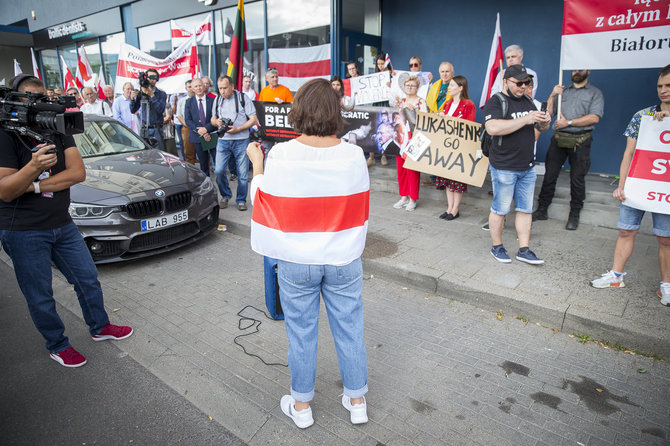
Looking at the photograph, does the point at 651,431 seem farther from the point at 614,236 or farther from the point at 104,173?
the point at 104,173

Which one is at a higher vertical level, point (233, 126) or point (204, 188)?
point (233, 126)

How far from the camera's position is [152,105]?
8.42m

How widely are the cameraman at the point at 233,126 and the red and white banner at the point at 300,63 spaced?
136 inches

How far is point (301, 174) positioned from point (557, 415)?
2234 millimetres

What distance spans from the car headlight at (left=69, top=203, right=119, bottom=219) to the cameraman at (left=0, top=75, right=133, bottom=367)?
1.61 meters

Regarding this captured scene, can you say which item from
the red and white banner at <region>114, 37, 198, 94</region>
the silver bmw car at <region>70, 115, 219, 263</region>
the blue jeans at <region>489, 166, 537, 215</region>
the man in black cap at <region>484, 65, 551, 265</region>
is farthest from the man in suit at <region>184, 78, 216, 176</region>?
the blue jeans at <region>489, 166, 537, 215</region>

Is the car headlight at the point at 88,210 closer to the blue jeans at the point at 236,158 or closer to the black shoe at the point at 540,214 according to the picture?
the blue jeans at the point at 236,158

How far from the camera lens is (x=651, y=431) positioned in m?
2.60

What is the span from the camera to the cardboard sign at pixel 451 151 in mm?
6098

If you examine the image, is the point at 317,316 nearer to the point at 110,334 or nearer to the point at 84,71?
the point at 110,334

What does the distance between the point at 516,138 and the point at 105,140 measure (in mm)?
5635

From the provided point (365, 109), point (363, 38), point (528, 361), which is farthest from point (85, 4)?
point (528, 361)

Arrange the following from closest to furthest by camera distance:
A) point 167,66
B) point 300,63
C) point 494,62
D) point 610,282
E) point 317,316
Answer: point 317,316
point 610,282
point 494,62
point 167,66
point 300,63

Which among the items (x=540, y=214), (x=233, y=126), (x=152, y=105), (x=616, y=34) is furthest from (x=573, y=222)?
(x=152, y=105)
